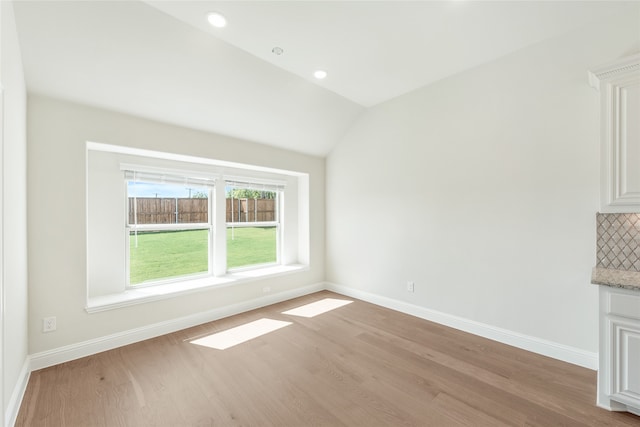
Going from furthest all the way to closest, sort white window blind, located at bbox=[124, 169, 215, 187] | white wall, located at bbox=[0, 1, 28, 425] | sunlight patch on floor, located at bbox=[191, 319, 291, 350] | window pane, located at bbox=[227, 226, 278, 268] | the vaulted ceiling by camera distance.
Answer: window pane, located at bbox=[227, 226, 278, 268] < white window blind, located at bbox=[124, 169, 215, 187] < sunlight patch on floor, located at bbox=[191, 319, 291, 350] < the vaulted ceiling < white wall, located at bbox=[0, 1, 28, 425]

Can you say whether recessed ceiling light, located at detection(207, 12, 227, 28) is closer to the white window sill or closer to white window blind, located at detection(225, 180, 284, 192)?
white window blind, located at detection(225, 180, 284, 192)

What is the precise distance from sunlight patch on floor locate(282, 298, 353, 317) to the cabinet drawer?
8.95 feet

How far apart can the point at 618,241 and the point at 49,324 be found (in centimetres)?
473

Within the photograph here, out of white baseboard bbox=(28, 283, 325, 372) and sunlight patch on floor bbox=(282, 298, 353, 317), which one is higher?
white baseboard bbox=(28, 283, 325, 372)

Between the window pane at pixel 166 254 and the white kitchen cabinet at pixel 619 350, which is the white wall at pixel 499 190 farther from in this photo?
the window pane at pixel 166 254

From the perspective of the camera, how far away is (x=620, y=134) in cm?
193

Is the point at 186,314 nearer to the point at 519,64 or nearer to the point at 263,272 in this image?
the point at 263,272

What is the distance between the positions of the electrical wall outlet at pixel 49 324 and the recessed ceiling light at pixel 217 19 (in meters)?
2.84

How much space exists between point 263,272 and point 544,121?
3701 millimetres

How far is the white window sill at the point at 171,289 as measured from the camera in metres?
2.66

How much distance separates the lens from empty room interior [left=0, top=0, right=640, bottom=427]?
6.15ft

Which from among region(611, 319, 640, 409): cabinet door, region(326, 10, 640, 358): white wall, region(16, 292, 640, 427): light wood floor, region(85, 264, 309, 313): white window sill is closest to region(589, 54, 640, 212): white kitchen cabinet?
region(326, 10, 640, 358): white wall

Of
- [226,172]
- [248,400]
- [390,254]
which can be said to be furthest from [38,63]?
[390,254]

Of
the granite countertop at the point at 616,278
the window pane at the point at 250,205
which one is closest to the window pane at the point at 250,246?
the window pane at the point at 250,205
